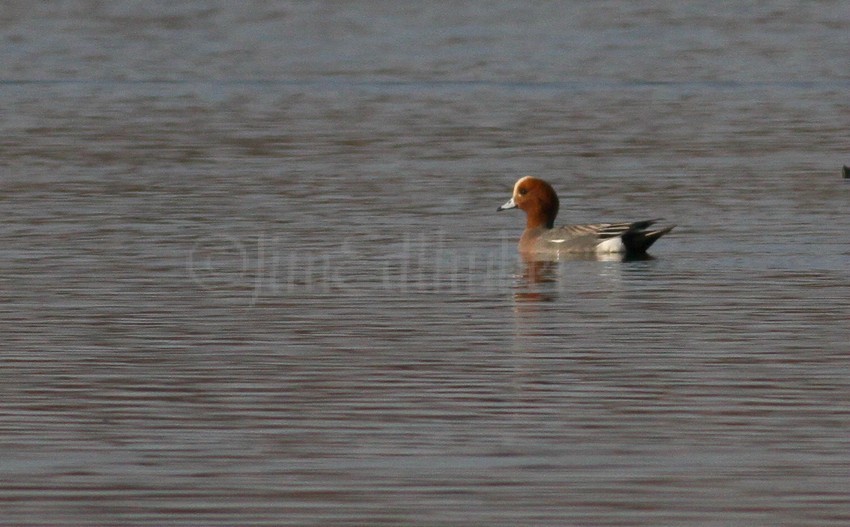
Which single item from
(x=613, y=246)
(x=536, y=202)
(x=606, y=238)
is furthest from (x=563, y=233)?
(x=536, y=202)

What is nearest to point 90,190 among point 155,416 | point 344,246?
point 344,246

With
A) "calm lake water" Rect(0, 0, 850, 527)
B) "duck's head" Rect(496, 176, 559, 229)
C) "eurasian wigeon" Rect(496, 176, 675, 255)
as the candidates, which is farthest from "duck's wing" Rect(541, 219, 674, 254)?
"duck's head" Rect(496, 176, 559, 229)

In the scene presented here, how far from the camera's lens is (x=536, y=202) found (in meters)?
15.1

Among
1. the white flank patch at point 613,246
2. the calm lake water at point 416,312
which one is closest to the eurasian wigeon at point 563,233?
the white flank patch at point 613,246

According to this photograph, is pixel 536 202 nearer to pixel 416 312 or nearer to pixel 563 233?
pixel 563 233

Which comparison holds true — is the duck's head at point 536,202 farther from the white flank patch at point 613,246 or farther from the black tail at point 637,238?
the black tail at point 637,238

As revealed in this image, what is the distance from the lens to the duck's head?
49.4ft

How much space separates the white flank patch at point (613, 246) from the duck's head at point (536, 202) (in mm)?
1050

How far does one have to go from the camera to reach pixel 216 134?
915 inches

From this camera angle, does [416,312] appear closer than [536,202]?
Yes

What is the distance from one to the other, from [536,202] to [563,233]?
2.51ft

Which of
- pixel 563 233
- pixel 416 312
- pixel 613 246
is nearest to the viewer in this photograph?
pixel 416 312

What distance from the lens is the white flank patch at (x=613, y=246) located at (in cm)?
1392

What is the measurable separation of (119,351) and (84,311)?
139 cm
